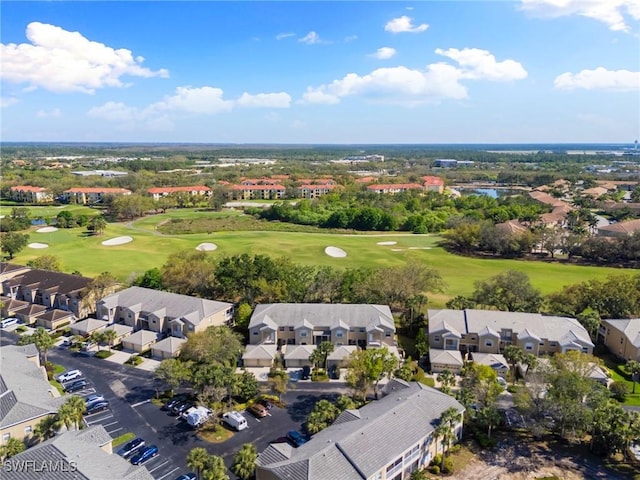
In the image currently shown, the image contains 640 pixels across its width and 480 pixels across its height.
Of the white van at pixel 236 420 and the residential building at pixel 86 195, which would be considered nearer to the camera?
the white van at pixel 236 420

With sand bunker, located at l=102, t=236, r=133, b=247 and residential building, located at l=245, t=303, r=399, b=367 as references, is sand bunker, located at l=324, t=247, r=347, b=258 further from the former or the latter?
sand bunker, located at l=102, t=236, r=133, b=247

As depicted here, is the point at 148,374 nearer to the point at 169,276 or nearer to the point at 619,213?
the point at 169,276

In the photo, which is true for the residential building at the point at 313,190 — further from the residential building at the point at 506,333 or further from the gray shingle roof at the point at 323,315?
the residential building at the point at 506,333

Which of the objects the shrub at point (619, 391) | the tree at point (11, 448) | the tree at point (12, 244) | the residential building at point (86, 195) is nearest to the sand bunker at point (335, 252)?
the shrub at point (619, 391)

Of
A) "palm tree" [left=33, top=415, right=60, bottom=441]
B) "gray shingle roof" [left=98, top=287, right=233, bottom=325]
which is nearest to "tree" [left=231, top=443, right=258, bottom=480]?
"palm tree" [left=33, top=415, right=60, bottom=441]

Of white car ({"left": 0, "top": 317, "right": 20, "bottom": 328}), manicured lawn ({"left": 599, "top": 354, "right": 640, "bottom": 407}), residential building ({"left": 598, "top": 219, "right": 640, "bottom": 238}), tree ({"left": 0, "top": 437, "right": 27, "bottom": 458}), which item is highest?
residential building ({"left": 598, "top": 219, "right": 640, "bottom": 238})

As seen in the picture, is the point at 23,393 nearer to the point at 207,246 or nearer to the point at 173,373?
the point at 173,373

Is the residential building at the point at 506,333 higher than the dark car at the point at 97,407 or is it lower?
higher
